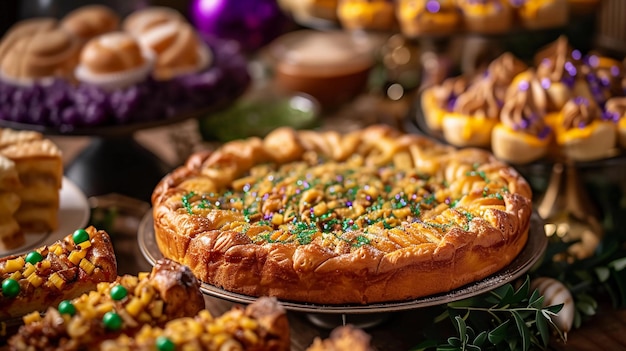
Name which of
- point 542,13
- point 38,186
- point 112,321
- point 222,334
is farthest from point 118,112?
point 542,13

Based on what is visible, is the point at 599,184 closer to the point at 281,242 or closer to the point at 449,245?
the point at 449,245

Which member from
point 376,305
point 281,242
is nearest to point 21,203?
point 281,242

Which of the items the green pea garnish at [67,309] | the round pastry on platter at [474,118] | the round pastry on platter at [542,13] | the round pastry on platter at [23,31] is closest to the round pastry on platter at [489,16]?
the round pastry on platter at [542,13]

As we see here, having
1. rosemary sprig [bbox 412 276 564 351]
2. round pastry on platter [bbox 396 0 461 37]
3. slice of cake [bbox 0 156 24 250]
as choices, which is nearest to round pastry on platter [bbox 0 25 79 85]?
slice of cake [bbox 0 156 24 250]

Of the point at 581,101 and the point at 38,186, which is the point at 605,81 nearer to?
the point at 581,101

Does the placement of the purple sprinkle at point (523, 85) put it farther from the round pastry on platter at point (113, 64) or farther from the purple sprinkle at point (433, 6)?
the round pastry on platter at point (113, 64)

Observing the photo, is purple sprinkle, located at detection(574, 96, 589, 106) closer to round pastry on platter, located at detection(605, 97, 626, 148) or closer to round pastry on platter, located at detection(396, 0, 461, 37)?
round pastry on platter, located at detection(605, 97, 626, 148)
